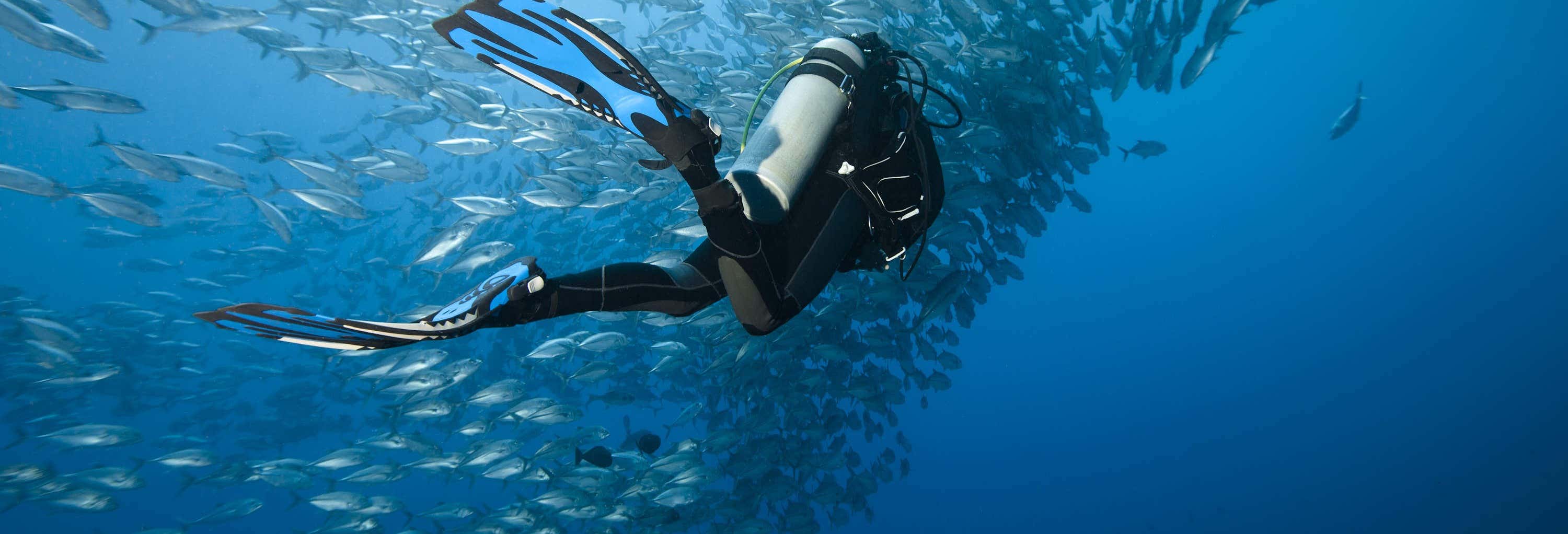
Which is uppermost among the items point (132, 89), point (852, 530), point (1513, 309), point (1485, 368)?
point (1513, 309)

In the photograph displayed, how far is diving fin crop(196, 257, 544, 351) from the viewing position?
1834 millimetres

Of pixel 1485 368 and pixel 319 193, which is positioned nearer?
pixel 319 193

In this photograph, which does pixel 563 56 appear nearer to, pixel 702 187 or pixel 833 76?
pixel 702 187

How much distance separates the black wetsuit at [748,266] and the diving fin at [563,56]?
0.89 feet

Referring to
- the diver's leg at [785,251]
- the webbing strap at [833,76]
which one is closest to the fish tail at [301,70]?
the webbing strap at [833,76]

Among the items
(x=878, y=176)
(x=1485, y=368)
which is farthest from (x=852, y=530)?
(x=1485, y=368)

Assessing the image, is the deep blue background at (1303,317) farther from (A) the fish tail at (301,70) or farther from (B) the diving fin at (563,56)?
(B) the diving fin at (563,56)

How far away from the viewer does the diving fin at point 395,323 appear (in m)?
1.83

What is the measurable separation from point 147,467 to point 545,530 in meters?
42.0

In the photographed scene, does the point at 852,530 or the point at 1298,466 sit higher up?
the point at 1298,466

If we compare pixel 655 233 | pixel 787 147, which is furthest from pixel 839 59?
pixel 655 233

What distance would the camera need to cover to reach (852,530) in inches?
1245

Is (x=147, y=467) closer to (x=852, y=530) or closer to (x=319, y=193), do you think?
(x=852, y=530)

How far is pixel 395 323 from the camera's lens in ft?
6.10
